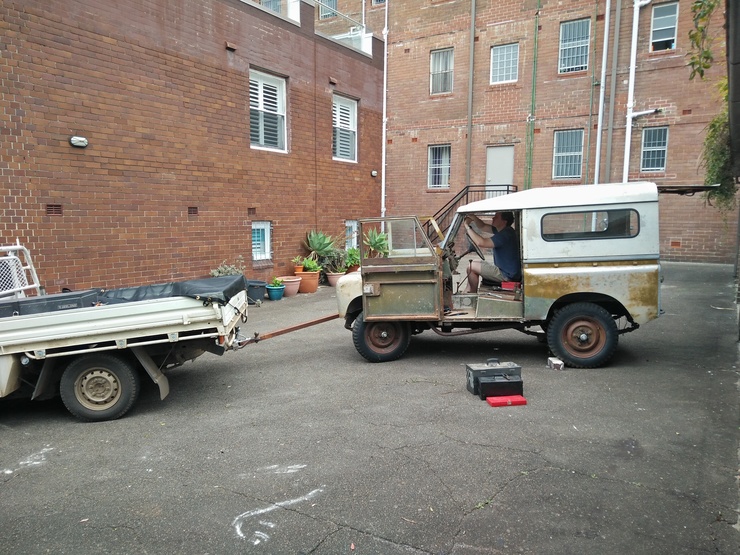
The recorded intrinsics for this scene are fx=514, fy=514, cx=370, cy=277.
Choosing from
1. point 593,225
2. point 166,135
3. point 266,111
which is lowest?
point 593,225

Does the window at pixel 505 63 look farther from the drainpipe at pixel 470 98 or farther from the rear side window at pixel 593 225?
the rear side window at pixel 593 225

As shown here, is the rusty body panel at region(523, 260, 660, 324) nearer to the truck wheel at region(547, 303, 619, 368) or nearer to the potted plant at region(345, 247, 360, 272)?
the truck wheel at region(547, 303, 619, 368)

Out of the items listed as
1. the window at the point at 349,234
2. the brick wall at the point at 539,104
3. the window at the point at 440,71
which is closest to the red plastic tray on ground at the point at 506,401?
the window at the point at 349,234

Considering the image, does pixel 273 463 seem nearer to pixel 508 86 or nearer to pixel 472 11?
pixel 508 86

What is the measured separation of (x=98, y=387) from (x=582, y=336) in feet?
18.7

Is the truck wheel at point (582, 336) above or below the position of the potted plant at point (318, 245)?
below

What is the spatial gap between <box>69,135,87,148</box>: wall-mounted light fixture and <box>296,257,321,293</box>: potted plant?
5.99 m

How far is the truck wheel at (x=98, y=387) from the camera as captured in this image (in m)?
5.14

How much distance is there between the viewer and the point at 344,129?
16.0 m

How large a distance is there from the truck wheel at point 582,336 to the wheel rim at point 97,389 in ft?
17.0

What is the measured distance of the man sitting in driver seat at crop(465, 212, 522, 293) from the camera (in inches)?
280

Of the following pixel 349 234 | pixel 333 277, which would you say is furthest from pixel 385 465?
pixel 349 234

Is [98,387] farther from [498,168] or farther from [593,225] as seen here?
[498,168]

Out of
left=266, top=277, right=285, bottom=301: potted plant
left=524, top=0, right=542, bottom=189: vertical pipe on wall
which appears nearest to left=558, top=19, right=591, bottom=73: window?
left=524, top=0, right=542, bottom=189: vertical pipe on wall
